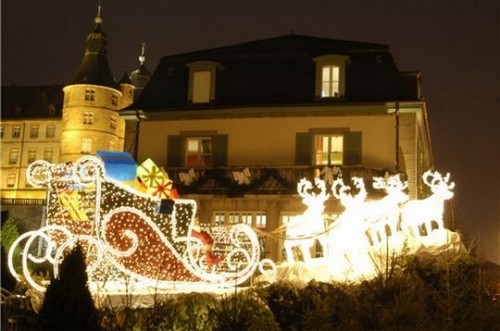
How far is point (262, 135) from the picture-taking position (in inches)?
1136

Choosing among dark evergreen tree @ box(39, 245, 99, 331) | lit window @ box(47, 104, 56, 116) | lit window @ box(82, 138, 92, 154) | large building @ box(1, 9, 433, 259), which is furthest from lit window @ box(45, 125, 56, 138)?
dark evergreen tree @ box(39, 245, 99, 331)

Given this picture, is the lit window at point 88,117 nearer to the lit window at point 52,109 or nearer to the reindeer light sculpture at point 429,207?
the lit window at point 52,109

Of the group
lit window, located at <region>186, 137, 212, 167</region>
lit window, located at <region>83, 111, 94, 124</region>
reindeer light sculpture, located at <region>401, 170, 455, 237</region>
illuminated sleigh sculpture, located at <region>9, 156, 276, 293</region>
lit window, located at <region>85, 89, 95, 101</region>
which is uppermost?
lit window, located at <region>85, 89, 95, 101</region>

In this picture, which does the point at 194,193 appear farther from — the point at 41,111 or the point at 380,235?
the point at 41,111

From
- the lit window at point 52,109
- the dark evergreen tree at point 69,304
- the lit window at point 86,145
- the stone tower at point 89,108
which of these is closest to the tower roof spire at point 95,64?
the stone tower at point 89,108

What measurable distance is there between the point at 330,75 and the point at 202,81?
16.4 feet

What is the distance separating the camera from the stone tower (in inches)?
2515

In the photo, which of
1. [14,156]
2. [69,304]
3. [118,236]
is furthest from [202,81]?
[14,156]

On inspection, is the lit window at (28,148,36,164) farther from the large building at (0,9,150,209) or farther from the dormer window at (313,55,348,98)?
the dormer window at (313,55,348,98)

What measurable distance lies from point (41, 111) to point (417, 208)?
198ft

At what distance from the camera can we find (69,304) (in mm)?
12406

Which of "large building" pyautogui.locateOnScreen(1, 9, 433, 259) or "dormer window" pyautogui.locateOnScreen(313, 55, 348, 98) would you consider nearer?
"large building" pyautogui.locateOnScreen(1, 9, 433, 259)

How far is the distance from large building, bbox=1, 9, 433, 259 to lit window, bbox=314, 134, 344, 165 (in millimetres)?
37

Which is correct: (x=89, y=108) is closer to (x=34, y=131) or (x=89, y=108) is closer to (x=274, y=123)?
(x=34, y=131)
